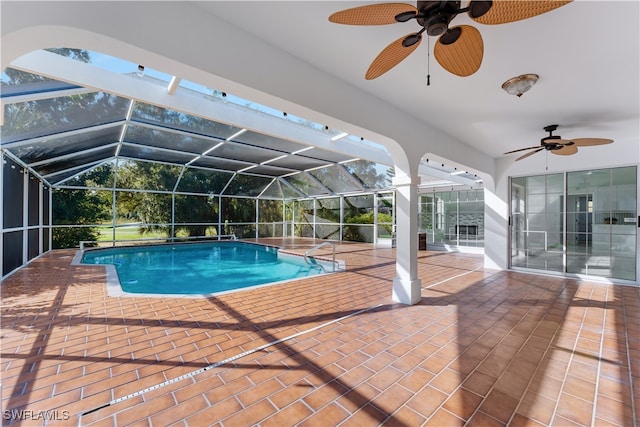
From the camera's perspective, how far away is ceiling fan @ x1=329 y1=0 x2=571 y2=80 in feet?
4.84

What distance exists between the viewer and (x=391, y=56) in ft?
6.55

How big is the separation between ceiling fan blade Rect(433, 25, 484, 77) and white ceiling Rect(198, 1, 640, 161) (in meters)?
0.44

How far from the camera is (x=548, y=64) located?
9.10 feet

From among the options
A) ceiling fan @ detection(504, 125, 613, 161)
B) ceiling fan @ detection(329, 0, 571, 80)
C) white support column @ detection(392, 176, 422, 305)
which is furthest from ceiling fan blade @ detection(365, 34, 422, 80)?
ceiling fan @ detection(504, 125, 613, 161)

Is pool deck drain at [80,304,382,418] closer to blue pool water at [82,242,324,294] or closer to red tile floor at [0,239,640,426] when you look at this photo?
red tile floor at [0,239,640,426]

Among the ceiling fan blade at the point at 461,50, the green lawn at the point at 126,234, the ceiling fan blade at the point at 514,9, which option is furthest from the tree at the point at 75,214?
the ceiling fan blade at the point at 514,9

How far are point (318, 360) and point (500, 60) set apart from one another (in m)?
3.40

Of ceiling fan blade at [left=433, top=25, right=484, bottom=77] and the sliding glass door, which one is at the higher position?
ceiling fan blade at [left=433, top=25, right=484, bottom=77]

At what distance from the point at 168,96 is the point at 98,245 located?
10.2 metres

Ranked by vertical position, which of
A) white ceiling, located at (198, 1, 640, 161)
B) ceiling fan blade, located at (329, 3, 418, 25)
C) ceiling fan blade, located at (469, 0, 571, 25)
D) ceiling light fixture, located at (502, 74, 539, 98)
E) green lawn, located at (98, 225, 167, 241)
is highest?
white ceiling, located at (198, 1, 640, 161)

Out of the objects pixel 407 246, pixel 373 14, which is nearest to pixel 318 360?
pixel 407 246

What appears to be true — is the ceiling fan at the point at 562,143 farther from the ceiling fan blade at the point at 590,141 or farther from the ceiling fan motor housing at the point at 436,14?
the ceiling fan motor housing at the point at 436,14

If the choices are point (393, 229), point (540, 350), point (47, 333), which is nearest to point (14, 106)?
point (47, 333)

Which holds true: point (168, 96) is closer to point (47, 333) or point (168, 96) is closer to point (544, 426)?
point (47, 333)
